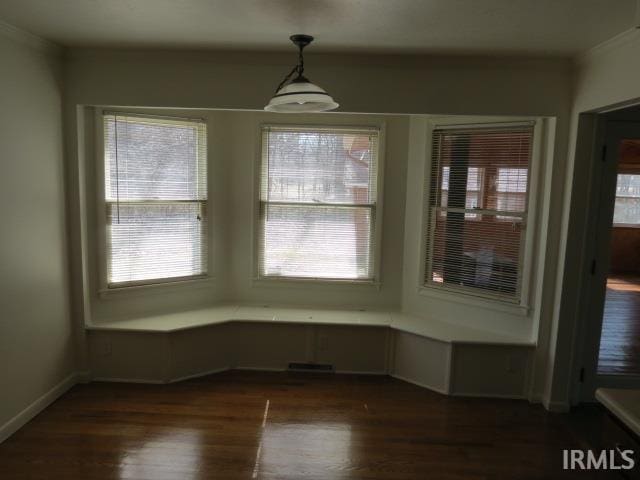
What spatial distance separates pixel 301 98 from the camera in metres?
2.31

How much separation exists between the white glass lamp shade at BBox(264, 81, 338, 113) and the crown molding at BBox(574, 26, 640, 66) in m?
1.58

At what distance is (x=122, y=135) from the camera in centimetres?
347

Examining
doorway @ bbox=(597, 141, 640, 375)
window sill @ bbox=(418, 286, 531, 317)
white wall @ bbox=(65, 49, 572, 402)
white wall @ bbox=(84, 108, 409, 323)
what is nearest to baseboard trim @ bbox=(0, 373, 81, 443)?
white wall @ bbox=(84, 108, 409, 323)

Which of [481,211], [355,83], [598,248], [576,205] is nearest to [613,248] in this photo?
[598,248]

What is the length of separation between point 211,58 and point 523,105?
220 cm

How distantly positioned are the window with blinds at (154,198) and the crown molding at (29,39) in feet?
1.80

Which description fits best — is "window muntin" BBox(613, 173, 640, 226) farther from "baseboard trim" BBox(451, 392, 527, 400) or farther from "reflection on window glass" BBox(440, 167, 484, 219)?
"baseboard trim" BBox(451, 392, 527, 400)

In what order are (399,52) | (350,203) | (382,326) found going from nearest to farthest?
1. (399,52)
2. (382,326)
3. (350,203)

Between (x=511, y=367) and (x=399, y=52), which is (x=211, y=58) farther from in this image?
(x=511, y=367)

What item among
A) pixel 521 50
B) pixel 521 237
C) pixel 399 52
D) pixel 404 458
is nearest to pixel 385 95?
pixel 399 52

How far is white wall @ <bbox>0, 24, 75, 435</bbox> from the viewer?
264 cm

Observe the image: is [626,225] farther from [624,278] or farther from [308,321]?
[308,321]

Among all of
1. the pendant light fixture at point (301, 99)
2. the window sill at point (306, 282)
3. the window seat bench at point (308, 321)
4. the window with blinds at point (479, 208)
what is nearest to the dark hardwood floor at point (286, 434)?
the window seat bench at point (308, 321)

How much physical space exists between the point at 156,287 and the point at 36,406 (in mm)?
1189
